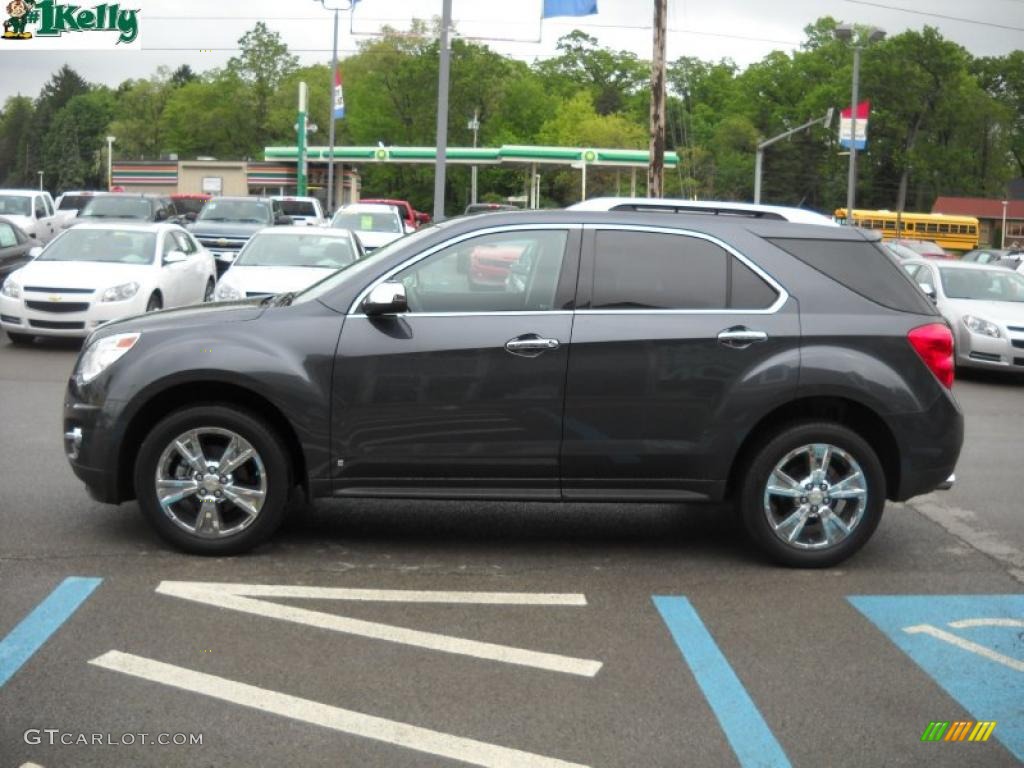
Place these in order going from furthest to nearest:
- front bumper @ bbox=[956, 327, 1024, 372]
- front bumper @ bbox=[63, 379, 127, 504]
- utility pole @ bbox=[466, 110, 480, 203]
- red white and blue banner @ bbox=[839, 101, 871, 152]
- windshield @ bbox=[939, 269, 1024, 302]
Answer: utility pole @ bbox=[466, 110, 480, 203] < red white and blue banner @ bbox=[839, 101, 871, 152] < windshield @ bbox=[939, 269, 1024, 302] < front bumper @ bbox=[956, 327, 1024, 372] < front bumper @ bbox=[63, 379, 127, 504]

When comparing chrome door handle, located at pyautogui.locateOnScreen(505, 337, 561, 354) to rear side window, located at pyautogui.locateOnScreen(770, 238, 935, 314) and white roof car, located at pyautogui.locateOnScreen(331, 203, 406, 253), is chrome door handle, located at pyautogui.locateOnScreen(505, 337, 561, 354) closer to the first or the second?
rear side window, located at pyautogui.locateOnScreen(770, 238, 935, 314)

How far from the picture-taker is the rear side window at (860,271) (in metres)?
7.05

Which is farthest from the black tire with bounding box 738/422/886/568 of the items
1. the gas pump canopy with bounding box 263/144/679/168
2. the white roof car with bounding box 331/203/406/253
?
the gas pump canopy with bounding box 263/144/679/168

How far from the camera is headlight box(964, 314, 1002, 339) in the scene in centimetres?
1694

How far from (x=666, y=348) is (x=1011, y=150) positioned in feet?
366

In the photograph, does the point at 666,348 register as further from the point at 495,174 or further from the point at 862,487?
the point at 495,174

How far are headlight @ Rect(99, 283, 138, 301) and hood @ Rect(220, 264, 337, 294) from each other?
42.5 inches

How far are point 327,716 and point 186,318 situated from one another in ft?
9.76

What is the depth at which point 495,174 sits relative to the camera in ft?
327

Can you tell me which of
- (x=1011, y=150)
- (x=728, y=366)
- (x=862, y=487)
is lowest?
(x=862, y=487)

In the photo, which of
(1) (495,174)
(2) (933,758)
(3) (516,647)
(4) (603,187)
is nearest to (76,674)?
(3) (516,647)

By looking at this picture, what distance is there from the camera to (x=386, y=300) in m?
6.67

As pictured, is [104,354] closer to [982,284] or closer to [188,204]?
[982,284]

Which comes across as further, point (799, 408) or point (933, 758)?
point (799, 408)
